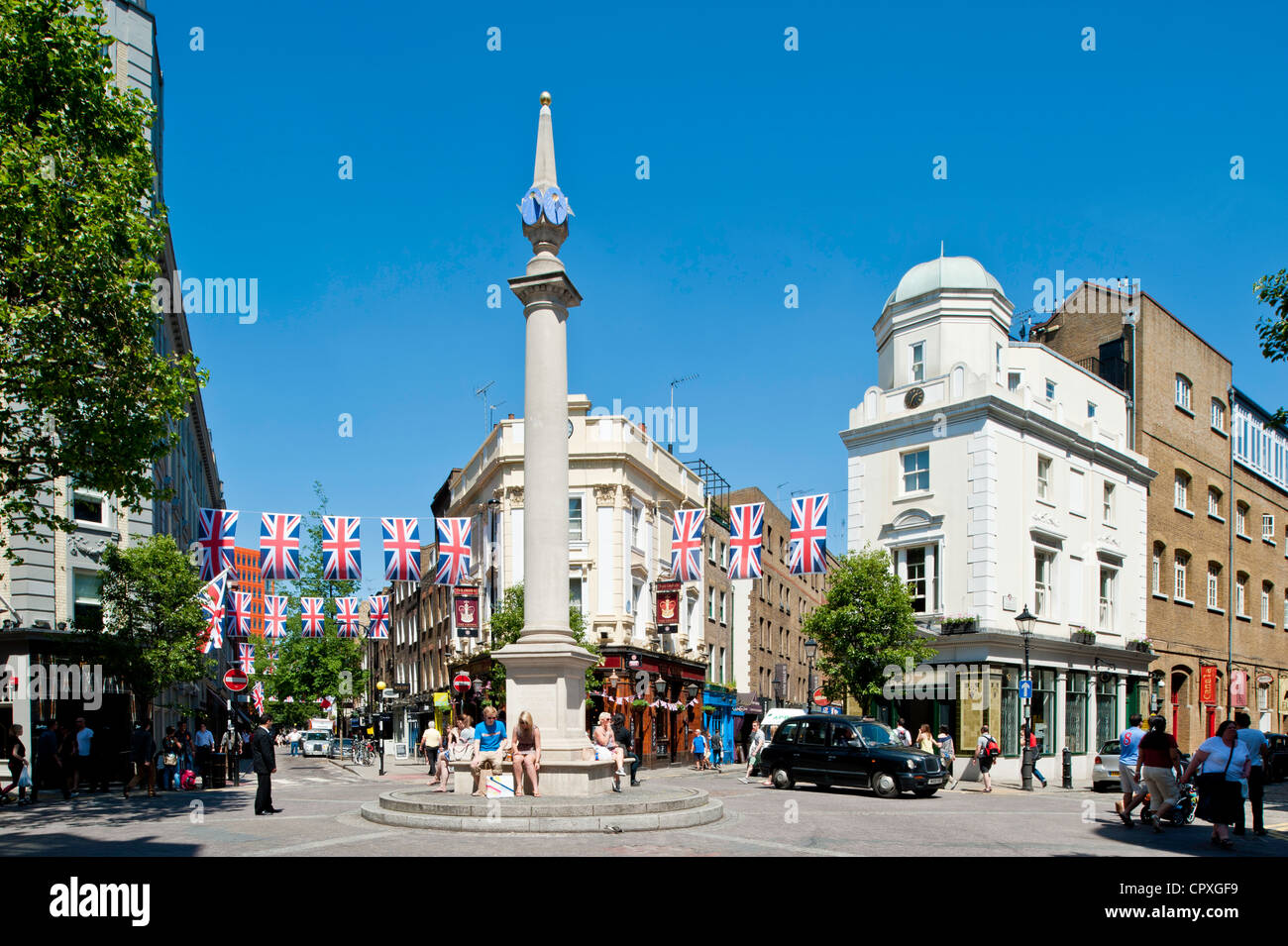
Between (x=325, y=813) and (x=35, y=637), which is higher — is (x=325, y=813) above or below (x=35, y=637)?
below

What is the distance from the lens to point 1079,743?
39.5 m

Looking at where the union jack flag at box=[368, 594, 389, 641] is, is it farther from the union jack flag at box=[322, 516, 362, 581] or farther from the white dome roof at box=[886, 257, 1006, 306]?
the white dome roof at box=[886, 257, 1006, 306]

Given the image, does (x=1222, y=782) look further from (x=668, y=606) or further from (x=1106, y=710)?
(x=668, y=606)

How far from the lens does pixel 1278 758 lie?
38875mm

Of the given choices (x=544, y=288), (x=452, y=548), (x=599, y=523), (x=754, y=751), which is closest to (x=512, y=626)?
(x=599, y=523)

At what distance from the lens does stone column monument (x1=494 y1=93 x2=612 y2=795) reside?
726 inches

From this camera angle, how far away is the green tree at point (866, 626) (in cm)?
3369

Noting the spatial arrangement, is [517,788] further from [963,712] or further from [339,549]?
[963,712]

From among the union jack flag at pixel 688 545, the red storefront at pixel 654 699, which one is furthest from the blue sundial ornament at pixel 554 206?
the red storefront at pixel 654 699

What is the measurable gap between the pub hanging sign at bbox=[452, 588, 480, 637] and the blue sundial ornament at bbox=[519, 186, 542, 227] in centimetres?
2427

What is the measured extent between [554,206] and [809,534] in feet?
48.8

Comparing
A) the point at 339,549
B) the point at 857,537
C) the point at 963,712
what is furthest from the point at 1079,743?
the point at 339,549

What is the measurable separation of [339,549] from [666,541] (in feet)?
70.2
